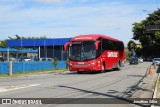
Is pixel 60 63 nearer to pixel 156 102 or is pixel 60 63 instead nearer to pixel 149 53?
pixel 156 102

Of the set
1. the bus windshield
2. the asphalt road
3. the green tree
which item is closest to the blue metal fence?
the bus windshield

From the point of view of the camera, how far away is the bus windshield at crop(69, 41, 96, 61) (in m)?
34.2

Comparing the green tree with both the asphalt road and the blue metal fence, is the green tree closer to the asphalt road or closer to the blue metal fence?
the blue metal fence

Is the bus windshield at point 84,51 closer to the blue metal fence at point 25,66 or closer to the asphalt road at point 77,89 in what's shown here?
the blue metal fence at point 25,66

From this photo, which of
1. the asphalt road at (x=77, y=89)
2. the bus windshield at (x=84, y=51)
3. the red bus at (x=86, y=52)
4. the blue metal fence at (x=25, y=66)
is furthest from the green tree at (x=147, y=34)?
the asphalt road at (x=77, y=89)

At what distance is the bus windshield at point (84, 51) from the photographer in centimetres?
3425

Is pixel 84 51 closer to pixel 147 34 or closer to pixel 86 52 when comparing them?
pixel 86 52

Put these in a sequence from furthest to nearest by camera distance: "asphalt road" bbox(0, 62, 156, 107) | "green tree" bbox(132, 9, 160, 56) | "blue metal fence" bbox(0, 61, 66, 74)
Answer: "green tree" bbox(132, 9, 160, 56) → "blue metal fence" bbox(0, 61, 66, 74) → "asphalt road" bbox(0, 62, 156, 107)

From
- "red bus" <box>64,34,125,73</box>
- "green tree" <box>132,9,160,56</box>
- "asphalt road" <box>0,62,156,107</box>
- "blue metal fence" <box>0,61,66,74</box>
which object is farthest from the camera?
"green tree" <box>132,9,160,56</box>

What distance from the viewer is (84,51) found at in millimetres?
34375

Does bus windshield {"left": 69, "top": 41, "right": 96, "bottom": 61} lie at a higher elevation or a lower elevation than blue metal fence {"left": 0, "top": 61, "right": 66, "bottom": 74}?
higher

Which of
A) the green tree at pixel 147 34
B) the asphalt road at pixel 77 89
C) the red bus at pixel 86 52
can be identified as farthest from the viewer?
the green tree at pixel 147 34

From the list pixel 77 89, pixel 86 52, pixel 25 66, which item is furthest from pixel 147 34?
pixel 77 89

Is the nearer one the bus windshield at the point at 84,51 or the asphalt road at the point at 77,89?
the asphalt road at the point at 77,89
